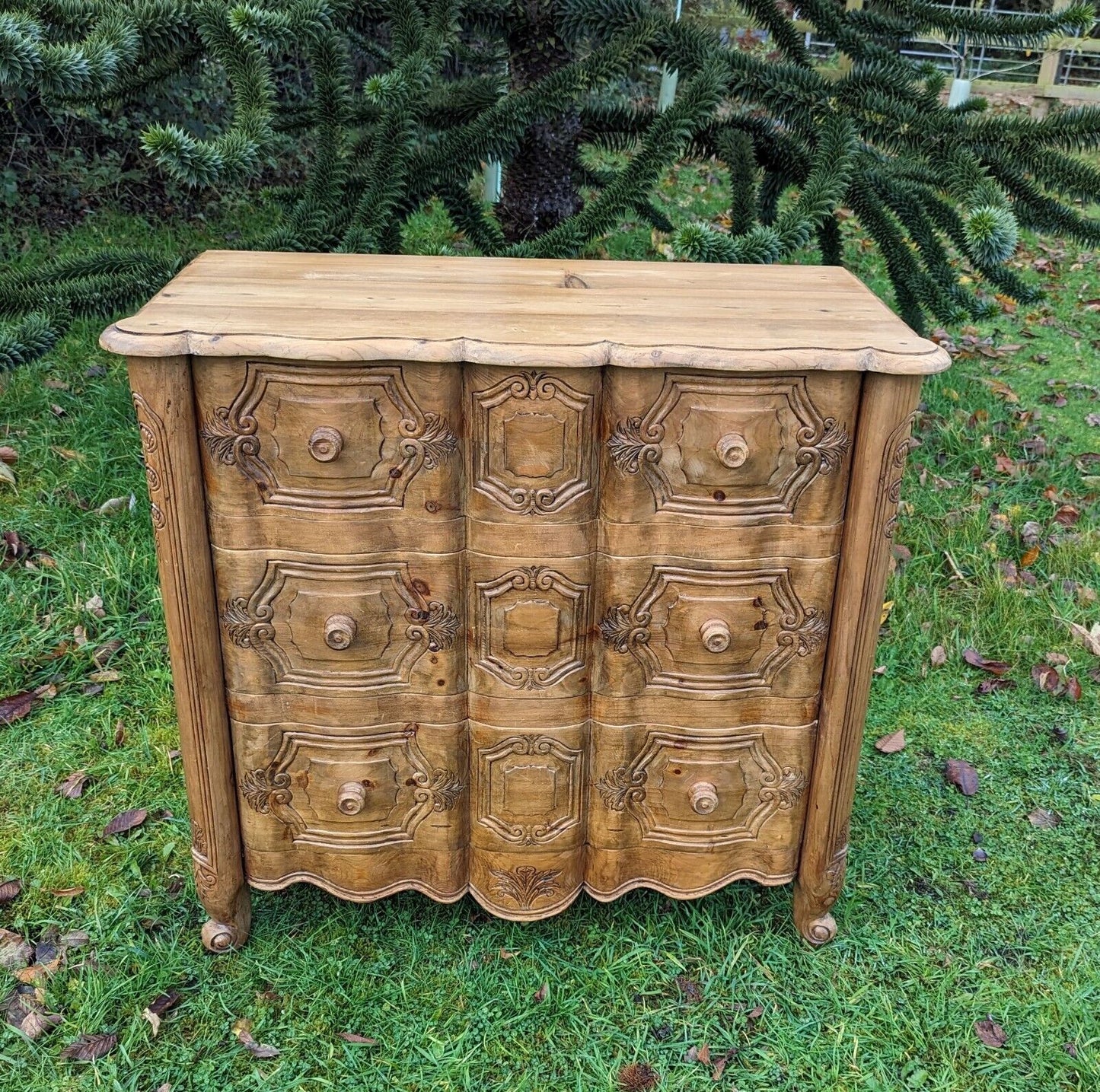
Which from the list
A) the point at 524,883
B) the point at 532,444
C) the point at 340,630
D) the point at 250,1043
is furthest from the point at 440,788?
the point at 532,444

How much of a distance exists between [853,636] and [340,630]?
1.03 m

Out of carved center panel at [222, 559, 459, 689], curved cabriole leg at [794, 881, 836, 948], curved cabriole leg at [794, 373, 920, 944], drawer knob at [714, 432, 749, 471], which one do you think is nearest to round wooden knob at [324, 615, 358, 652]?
carved center panel at [222, 559, 459, 689]

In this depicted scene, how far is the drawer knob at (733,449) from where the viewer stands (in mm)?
1835

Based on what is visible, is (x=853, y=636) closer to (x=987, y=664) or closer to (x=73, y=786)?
(x=987, y=664)

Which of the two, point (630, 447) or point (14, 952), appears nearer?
point (630, 447)

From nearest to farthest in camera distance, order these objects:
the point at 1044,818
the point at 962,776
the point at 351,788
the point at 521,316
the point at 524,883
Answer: the point at 521,316, the point at 351,788, the point at 524,883, the point at 1044,818, the point at 962,776

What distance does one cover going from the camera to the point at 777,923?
7.98 ft

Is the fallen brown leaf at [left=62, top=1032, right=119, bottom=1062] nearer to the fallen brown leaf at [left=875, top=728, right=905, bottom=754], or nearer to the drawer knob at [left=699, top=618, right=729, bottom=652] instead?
the drawer knob at [left=699, top=618, right=729, bottom=652]

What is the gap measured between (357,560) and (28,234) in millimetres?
4681

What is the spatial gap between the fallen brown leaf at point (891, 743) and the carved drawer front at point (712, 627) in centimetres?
105

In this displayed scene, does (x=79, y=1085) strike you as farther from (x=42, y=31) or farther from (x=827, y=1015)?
(x=42, y=31)

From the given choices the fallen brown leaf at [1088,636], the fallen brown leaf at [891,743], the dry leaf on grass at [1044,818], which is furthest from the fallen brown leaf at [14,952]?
the fallen brown leaf at [1088,636]

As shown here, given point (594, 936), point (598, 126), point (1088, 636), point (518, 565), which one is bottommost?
point (594, 936)

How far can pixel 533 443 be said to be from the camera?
185cm
